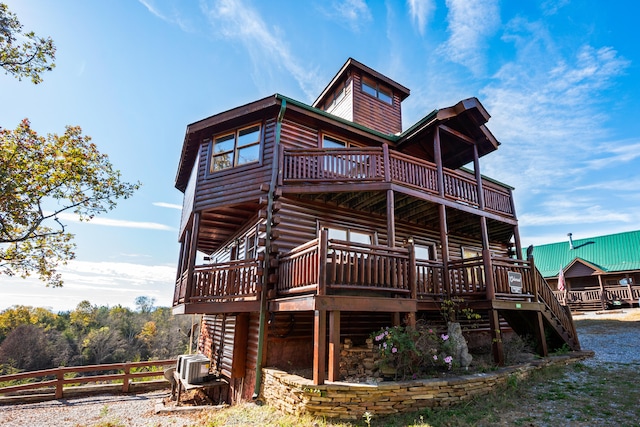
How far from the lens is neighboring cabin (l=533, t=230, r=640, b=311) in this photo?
2445 centimetres

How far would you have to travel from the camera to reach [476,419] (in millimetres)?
5930

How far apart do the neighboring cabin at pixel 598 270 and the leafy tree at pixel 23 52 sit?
34268 millimetres

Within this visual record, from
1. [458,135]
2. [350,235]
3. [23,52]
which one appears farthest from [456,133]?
[23,52]

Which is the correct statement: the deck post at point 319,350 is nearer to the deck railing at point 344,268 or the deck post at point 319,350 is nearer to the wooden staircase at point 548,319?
the deck railing at point 344,268

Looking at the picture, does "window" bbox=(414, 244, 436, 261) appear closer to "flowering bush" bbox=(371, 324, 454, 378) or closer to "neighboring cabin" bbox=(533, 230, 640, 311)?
"flowering bush" bbox=(371, 324, 454, 378)

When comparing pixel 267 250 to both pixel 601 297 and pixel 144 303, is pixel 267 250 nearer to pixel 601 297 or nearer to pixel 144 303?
pixel 601 297

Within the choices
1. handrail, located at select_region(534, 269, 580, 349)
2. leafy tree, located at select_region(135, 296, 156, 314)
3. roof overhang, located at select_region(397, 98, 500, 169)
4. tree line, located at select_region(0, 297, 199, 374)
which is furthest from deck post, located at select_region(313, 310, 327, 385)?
leafy tree, located at select_region(135, 296, 156, 314)

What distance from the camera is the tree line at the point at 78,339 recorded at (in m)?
42.2

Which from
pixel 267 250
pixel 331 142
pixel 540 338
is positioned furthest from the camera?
pixel 331 142

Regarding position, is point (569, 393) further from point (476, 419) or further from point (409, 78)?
point (409, 78)

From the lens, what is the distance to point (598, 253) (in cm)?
2844

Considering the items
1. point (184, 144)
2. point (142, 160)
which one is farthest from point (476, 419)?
point (142, 160)

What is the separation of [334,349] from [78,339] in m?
62.0

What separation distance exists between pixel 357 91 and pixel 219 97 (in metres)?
6.97
